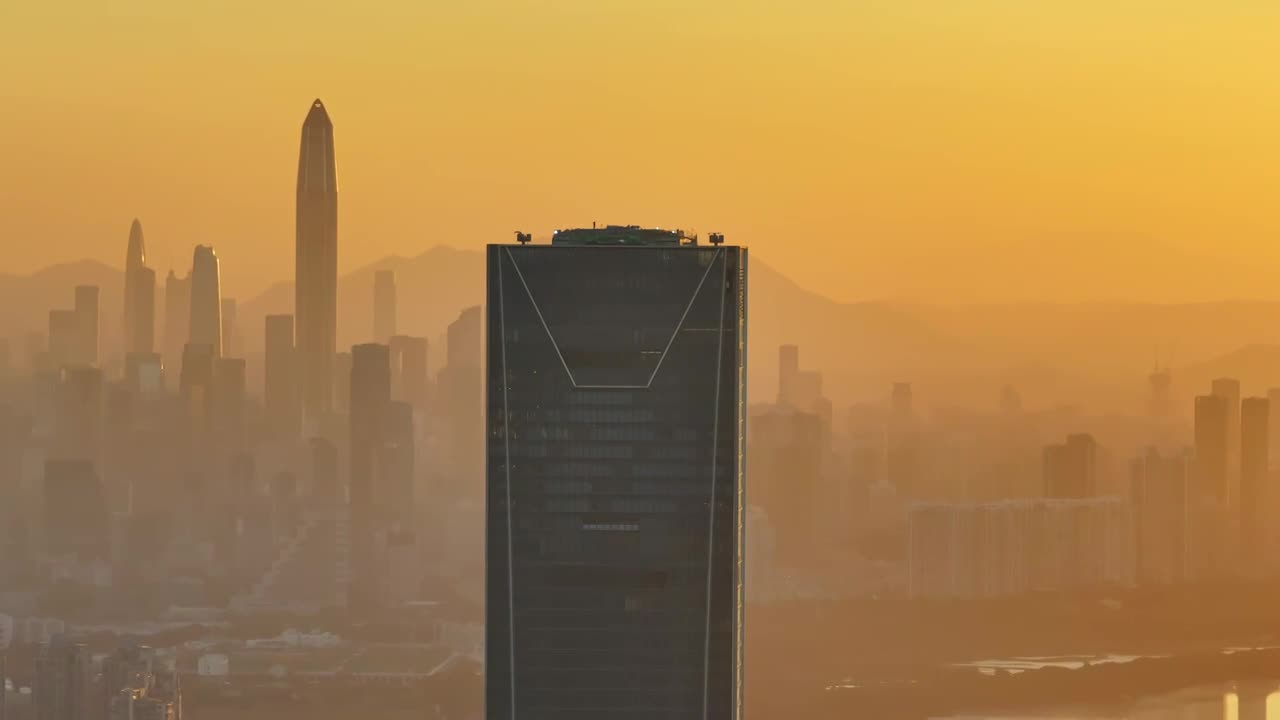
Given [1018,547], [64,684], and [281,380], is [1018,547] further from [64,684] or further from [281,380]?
[64,684]

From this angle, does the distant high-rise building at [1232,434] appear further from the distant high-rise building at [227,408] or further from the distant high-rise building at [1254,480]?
the distant high-rise building at [227,408]

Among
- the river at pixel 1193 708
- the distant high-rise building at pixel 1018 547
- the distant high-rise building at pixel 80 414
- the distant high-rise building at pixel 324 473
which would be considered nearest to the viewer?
the distant high-rise building at pixel 80 414

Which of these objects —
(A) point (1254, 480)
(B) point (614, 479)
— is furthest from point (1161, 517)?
(B) point (614, 479)

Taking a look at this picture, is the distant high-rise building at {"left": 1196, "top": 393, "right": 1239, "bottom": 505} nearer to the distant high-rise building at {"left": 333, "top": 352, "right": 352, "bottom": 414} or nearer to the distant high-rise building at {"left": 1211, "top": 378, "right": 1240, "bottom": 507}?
the distant high-rise building at {"left": 1211, "top": 378, "right": 1240, "bottom": 507}

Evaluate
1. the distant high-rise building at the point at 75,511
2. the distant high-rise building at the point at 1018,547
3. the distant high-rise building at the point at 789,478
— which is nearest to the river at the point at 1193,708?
the distant high-rise building at the point at 789,478

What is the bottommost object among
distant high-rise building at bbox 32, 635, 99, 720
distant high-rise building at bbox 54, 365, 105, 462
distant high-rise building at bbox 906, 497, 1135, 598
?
distant high-rise building at bbox 32, 635, 99, 720

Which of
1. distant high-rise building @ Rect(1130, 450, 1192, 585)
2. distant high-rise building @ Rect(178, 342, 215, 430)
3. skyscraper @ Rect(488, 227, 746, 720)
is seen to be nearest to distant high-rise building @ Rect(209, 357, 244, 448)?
distant high-rise building @ Rect(178, 342, 215, 430)
